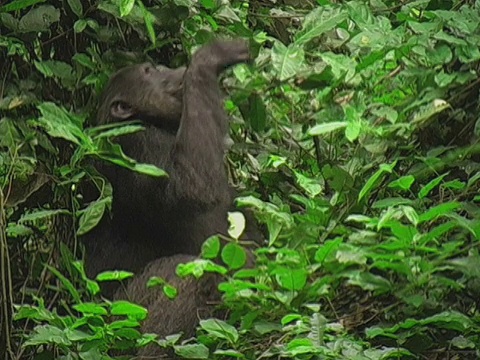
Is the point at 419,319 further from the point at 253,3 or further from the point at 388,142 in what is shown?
the point at 253,3

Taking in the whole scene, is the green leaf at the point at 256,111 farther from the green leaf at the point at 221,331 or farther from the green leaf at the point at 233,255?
the green leaf at the point at 221,331

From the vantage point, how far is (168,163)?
13.2ft

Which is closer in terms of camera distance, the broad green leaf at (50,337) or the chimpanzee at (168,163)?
the broad green leaf at (50,337)

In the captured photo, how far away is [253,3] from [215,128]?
2.83 feet

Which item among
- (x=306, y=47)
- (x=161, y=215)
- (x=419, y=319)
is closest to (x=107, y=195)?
(x=161, y=215)

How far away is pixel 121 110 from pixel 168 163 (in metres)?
0.28

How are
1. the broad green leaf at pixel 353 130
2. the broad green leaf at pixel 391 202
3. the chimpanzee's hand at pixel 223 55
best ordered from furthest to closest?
the chimpanzee's hand at pixel 223 55 < the broad green leaf at pixel 353 130 < the broad green leaf at pixel 391 202

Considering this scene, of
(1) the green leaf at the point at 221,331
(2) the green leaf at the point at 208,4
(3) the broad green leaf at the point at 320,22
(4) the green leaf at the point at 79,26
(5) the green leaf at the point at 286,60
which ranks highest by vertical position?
(3) the broad green leaf at the point at 320,22

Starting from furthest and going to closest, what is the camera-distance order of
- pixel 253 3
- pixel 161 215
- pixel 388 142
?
pixel 253 3
pixel 161 215
pixel 388 142

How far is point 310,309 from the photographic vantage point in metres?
2.89

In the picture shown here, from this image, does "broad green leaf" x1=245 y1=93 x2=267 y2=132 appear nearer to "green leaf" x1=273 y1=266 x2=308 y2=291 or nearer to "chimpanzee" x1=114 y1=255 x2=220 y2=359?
"chimpanzee" x1=114 y1=255 x2=220 y2=359

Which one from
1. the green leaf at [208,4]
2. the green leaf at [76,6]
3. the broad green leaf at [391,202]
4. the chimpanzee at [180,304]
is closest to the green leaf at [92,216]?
the chimpanzee at [180,304]

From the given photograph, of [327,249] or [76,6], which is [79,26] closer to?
[76,6]

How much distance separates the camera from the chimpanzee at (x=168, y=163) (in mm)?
3955
